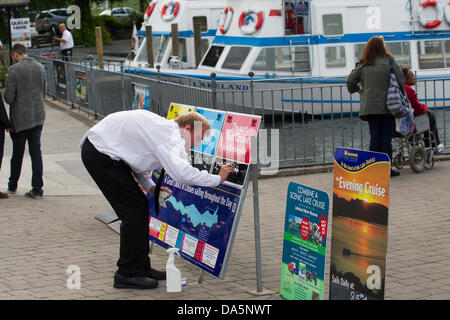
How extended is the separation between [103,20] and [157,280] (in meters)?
47.4

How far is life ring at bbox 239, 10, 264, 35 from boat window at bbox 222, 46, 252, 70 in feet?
1.61

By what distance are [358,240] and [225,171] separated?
140cm

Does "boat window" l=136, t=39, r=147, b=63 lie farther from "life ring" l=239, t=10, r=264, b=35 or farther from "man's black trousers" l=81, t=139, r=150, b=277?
"man's black trousers" l=81, t=139, r=150, b=277

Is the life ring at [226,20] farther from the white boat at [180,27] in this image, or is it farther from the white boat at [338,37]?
the white boat at [180,27]

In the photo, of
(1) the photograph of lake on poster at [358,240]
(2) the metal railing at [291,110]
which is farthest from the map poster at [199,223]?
(2) the metal railing at [291,110]

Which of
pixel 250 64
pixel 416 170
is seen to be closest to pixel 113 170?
pixel 416 170

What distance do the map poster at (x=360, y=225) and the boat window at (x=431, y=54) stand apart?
1625 cm

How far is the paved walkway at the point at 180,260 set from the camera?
6332 millimetres

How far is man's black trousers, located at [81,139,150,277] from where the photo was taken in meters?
6.16

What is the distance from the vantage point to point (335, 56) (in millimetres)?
20688

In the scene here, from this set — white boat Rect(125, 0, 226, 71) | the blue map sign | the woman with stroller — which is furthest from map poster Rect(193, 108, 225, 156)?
white boat Rect(125, 0, 226, 71)

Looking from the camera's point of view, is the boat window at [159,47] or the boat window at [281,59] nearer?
the boat window at [281,59]

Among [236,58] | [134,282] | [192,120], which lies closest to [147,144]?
[192,120]

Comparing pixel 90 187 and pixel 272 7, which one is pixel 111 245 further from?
pixel 272 7
